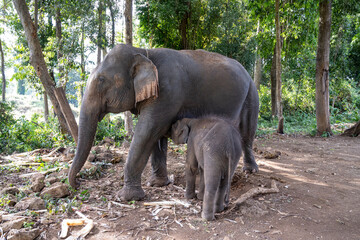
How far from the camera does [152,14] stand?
46.3 feet

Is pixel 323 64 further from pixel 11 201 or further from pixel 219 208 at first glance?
pixel 11 201

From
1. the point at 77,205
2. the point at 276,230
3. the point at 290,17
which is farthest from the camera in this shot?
the point at 290,17

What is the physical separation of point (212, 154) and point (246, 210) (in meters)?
0.99

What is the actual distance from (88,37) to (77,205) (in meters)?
9.65

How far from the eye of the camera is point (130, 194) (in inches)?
168

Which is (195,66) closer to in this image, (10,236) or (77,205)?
(77,205)

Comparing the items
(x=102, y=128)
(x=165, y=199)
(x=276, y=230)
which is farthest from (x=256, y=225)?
(x=102, y=128)

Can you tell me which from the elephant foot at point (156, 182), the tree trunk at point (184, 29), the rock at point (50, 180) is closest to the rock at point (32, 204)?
the rock at point (50, 180)

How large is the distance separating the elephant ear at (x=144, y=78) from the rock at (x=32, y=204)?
1970mm

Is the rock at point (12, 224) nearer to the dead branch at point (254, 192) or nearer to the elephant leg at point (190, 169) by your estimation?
the elephant leg at point (190, 169)

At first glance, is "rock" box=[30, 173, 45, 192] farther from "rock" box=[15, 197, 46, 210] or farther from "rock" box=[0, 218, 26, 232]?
"rock" box=[0, 218, 26, 232]

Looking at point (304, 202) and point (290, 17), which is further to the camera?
point (290, 17)

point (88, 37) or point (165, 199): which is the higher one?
point (88, 37)

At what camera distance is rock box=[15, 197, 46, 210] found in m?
3.88
